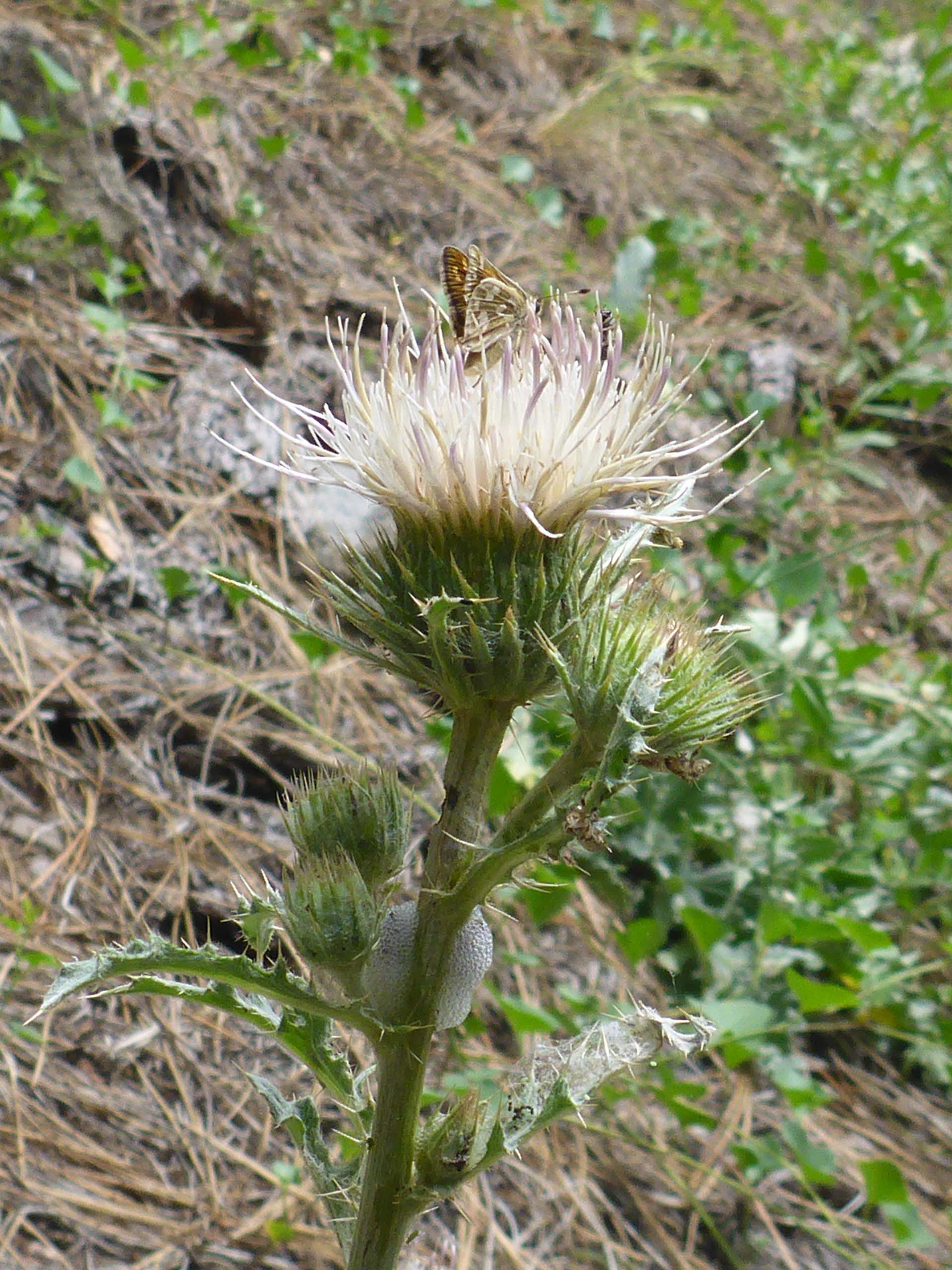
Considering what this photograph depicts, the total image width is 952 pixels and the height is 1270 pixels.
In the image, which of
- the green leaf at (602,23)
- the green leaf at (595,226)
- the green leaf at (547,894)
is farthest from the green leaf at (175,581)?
the green leaf at (602,23)

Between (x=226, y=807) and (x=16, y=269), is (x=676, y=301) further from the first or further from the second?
(x=226, y=807)

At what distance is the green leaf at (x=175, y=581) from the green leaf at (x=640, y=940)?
171 cm

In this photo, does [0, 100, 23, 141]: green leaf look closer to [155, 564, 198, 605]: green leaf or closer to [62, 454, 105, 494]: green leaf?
[62, 454, 105, 494]: green leaf

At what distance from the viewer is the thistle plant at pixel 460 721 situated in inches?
61.8

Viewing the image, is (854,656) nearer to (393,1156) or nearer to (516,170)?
(393,1156)

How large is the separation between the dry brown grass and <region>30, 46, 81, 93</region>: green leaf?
21 cm

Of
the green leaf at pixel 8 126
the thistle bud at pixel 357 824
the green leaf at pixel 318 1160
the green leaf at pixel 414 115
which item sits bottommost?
the green leaf at pixel 318 1160

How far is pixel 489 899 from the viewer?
6.15 ft

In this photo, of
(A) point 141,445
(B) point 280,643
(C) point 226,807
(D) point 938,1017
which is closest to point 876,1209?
(D) point 938,1017

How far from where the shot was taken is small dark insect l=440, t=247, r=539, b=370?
1.89 metres

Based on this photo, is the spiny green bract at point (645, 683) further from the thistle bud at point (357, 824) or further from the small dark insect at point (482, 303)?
the small dark insect at point (482, 303)

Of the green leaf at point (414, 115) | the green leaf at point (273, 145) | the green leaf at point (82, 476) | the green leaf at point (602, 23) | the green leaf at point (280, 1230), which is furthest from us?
the green leaf at point (602, 23)

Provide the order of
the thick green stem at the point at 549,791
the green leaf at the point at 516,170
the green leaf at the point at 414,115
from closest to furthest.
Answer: the thick green stem at the point at 549,791 < the green leaf at the point at 414,115 < the green leaf at the point at 516,170

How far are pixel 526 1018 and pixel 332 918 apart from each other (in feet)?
4.86
